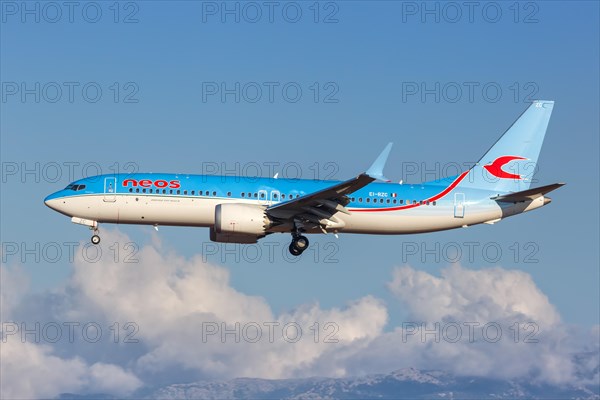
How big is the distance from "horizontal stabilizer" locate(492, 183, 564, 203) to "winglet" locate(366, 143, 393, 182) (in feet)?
34.5

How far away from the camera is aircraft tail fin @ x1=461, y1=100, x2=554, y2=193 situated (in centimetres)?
7088

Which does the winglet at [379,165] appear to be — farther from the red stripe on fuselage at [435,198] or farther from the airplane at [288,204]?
the red stripe on fuselage at [435,198]

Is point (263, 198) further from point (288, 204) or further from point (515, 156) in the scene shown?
point (515, 156)

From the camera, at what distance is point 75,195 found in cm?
6438

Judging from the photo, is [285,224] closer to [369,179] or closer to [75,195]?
[369,179]

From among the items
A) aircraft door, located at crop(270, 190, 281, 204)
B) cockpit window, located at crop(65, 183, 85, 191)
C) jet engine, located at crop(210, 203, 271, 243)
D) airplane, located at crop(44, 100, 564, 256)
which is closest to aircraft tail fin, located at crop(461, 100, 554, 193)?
airplane, located at crop(44, 100, 564, 256)

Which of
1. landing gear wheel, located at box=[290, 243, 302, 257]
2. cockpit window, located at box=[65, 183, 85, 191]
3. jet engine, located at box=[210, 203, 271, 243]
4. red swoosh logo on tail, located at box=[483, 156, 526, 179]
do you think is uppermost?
red swoosh logo on tail, located at box=[483, 156, 526, 179]

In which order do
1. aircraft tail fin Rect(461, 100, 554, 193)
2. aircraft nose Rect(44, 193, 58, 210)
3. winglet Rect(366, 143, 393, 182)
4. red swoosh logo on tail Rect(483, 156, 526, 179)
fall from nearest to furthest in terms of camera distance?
winglet Rect(366, 143, 393, 182), aircraft nose Rect(44, 193, 58, 210), aircraft tail fin Rect(461, 100, 554, 193), red swoosh logo on tail Rect(483, 156, 526, 179)

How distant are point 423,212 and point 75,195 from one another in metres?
20.8

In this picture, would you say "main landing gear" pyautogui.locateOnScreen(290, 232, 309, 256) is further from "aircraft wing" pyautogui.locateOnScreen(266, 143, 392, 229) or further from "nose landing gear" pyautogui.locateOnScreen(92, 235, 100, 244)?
"nose landing gear" pyautogui.locateOnScreen(92, 235, 100, 244)

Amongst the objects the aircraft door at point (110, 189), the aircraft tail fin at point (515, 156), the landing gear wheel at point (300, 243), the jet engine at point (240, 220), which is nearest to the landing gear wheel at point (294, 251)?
the landing gear wheel at point (300, 243)

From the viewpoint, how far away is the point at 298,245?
6531cm

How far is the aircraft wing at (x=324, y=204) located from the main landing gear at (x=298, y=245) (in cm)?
98

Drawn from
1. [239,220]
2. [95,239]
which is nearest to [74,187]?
[95,239]
